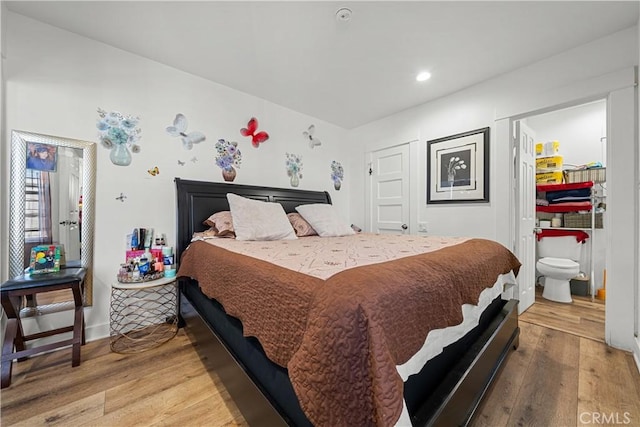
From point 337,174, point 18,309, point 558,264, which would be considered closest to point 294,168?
point 337,174

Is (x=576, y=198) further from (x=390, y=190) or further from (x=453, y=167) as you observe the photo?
(x=390, y=190)

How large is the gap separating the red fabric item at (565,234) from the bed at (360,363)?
83.9 inches

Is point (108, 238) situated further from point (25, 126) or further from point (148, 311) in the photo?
point (25, 126)

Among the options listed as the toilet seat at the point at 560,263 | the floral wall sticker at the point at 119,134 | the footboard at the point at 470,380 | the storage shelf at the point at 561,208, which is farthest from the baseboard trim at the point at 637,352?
the floral wall sticker at the point at 119,134

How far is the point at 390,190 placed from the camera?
134 inches

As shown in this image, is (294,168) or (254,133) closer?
(254,133)

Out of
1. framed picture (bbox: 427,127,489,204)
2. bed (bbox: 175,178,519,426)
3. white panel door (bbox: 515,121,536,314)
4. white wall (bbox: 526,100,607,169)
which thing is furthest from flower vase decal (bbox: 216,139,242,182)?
white wall (bbox: 526,100,607,169)

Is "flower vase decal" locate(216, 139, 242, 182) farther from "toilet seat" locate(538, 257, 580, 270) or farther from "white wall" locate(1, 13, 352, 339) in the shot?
"toilet seat" locate(538, 257, 580, 270)

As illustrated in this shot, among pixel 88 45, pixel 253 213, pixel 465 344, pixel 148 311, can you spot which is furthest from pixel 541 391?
pixel 88 45

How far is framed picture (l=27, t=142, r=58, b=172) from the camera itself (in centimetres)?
170

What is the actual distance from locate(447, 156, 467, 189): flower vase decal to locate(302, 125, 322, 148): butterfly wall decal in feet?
5.81

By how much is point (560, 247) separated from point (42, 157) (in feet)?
17.8

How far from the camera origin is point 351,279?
0.76 metres

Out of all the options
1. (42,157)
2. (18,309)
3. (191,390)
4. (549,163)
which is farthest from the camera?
(549,163)
